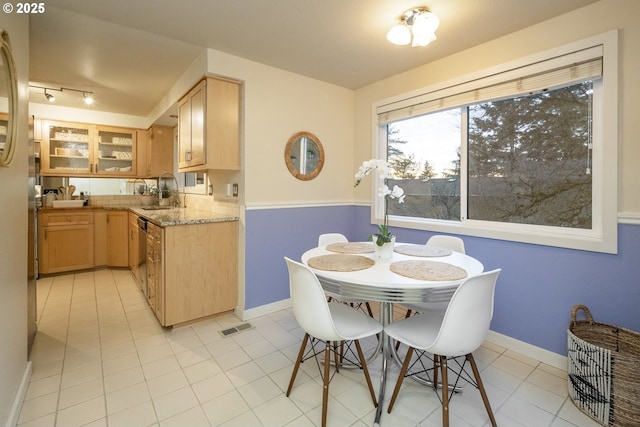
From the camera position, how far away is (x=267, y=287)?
2.97 meters

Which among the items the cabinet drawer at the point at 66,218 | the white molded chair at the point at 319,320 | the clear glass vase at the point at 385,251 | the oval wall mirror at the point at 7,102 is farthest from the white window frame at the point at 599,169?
the cabinet drawer at the point at 66,218

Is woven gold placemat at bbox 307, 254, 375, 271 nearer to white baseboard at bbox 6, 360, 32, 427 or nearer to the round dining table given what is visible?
the round dining table

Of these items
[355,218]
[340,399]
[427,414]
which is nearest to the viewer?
[427,414]

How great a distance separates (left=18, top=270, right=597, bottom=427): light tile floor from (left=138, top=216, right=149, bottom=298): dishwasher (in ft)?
1.87

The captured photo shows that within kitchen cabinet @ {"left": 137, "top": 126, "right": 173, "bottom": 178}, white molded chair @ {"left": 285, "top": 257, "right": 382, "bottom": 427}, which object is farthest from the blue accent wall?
kitchen cabinet @ {"left": 137, "top": 126, "right": 173, "bottom": 178}

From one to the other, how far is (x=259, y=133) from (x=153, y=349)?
2.06 metres

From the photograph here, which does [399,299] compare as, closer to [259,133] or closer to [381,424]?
[381,424]

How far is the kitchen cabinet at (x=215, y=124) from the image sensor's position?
2680mm

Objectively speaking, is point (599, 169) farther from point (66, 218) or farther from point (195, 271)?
point (66, 218)

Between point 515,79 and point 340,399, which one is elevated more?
point 515,79

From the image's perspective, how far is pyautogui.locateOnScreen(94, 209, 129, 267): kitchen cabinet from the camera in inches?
175

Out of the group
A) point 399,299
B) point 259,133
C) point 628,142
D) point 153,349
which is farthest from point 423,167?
point 153,349

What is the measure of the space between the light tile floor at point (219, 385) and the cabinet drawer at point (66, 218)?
201 centimetres

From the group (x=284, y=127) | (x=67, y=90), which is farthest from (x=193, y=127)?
(x=67, y=90)
